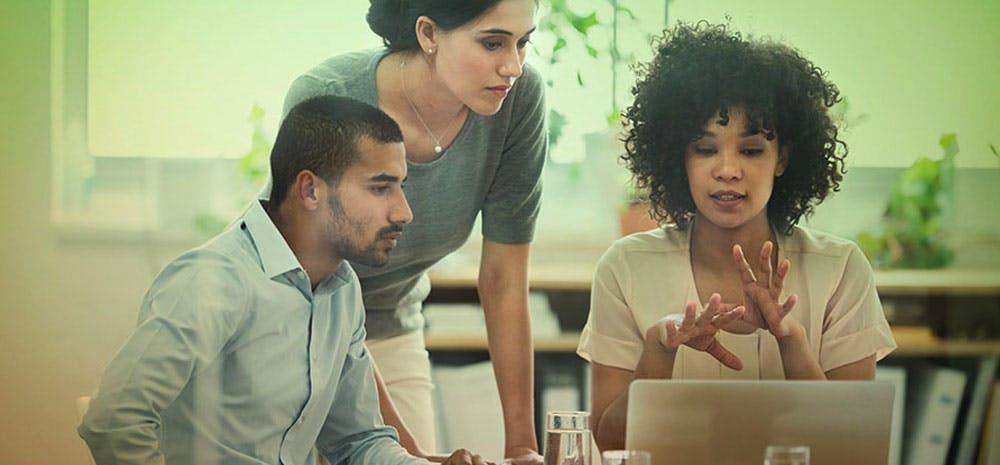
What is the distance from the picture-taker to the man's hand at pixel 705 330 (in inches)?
91.9

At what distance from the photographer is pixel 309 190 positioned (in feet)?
6.98

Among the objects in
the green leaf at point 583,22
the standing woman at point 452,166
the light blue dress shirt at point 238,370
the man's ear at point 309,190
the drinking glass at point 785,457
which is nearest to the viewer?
the drinking glass at point 785,457

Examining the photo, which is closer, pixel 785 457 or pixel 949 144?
pixel 785 457

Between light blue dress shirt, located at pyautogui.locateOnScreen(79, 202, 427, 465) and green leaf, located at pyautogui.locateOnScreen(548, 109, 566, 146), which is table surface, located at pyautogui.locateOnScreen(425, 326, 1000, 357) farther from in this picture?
green leaf, located at pyautogui.locateOnScreen(548, 109, 566, 146)

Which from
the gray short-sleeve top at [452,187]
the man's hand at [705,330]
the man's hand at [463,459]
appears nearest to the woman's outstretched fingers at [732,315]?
the man's hand at [705,330]

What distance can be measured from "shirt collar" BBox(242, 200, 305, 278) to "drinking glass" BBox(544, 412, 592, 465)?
0.51 m

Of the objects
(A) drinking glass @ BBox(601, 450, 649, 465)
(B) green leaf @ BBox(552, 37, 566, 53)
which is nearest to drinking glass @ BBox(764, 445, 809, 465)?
(A) drinking glass @ BBox(601, 450, 649, 465)

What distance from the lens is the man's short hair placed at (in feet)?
6.98

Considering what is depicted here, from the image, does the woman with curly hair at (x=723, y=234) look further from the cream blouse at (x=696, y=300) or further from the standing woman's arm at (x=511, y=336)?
the standing woman's arm at (x=511, y=336)

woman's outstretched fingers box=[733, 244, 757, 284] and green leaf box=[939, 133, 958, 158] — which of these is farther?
green leaf box=[939, 133, 958, 158]

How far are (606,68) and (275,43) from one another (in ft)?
2.02

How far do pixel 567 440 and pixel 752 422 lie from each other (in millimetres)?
322

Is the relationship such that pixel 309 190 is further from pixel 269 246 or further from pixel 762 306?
pixel 762 306

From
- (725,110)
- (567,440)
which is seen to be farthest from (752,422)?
(725,110)
